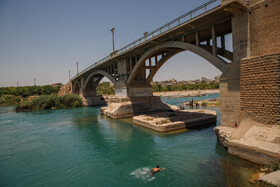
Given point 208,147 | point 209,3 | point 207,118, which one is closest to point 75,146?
point 208,147

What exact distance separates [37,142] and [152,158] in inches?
417

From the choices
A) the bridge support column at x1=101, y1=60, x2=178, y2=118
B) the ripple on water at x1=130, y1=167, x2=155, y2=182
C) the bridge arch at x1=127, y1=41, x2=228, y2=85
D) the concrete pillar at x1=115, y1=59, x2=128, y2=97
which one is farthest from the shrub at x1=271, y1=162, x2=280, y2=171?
the concrete pillar at x1=115, y1=59, x2=128, y2=97

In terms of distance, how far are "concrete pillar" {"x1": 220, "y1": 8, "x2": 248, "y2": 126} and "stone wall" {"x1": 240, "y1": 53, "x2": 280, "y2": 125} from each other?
56cm

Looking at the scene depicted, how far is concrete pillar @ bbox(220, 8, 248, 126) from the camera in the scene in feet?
36.2

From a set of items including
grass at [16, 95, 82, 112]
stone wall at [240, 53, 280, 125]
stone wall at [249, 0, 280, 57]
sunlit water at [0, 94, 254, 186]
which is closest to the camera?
sunlit water at [0, 94, 254, 186]

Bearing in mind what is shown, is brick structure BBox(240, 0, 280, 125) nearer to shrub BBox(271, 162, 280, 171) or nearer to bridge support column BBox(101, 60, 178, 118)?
shrub BBox(271, 162, 280, 171)

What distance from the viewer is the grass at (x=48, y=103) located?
41000 mm

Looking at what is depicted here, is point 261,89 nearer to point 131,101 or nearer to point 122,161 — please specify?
point 122,161

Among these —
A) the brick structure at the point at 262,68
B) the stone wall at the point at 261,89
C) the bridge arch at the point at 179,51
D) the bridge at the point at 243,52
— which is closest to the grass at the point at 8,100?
the bridge arch at the point at 179,51

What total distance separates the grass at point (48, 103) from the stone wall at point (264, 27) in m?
41.5

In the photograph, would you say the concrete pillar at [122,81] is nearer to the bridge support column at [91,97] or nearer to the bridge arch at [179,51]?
the bridge arch at [179,51]

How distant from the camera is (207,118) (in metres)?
18.1

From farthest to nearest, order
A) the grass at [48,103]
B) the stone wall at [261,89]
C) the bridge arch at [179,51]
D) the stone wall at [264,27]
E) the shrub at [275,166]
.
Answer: the grass at [48,103], the bridge arch at [179,51], the stone wall at [264,27], the stone wall at [261,89], the shrub at [275,166]

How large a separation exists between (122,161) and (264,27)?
11020 mm
